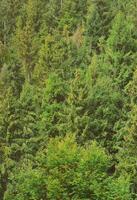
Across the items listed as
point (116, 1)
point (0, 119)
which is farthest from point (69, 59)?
point (116, 1)

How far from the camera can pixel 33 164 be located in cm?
4928

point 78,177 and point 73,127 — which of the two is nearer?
point 78,177

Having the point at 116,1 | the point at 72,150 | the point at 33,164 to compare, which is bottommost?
the point at 33,164

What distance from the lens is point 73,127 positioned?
4938 centimetres

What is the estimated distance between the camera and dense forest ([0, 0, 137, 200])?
43.1 metres

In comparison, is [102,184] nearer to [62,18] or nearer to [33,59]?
[33,59]

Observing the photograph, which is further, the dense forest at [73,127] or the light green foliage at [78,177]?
the dense forest at [73,127]

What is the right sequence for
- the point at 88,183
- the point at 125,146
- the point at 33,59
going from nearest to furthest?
the point at 88,183, the point at 125,146, the point at 33,59

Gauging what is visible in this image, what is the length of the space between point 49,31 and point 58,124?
39.6 m

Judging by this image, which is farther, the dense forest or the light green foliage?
the dense forest

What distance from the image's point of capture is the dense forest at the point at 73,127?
4312 cm

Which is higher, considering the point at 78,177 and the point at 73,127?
the point at 73,127

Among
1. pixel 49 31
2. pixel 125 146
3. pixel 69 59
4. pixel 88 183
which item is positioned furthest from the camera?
pixel 49 31

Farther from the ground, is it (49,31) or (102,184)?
(49,31)
